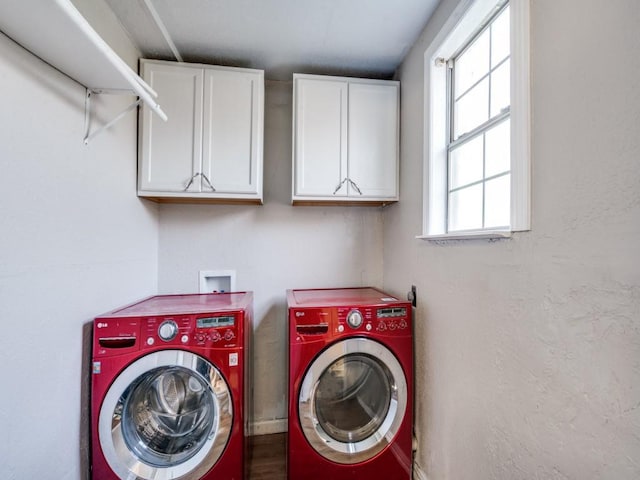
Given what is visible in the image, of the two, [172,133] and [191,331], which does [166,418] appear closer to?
[191,331]

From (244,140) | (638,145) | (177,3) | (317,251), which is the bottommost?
(317,251)

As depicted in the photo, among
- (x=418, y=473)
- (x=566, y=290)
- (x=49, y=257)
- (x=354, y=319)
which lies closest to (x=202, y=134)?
(x=49, y=257)

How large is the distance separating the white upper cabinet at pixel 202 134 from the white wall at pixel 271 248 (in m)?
0.33

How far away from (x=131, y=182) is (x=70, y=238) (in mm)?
581

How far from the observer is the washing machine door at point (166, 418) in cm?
123

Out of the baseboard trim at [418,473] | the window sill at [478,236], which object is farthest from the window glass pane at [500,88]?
the baseboard trim at [418,473]

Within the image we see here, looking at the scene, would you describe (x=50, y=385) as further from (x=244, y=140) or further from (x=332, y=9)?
(x=332, y=9)

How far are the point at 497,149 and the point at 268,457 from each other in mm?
2246

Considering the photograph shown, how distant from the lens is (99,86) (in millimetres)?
1212

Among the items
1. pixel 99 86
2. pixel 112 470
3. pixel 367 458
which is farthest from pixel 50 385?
pixel 367 458

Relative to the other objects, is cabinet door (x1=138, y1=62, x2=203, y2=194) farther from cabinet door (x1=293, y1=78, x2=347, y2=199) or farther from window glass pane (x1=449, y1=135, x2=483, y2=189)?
window glass pane (x1=449, y1=135, x2=483, y2=189)

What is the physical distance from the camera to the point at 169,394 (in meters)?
1.46

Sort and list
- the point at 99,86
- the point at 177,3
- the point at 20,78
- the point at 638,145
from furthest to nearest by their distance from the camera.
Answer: the point at 177,3 → the point at 99,86 → the point at 20,78 → the point at 638,145

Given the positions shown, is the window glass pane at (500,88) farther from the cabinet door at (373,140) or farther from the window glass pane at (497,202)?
the cabinet door at (373,140)
